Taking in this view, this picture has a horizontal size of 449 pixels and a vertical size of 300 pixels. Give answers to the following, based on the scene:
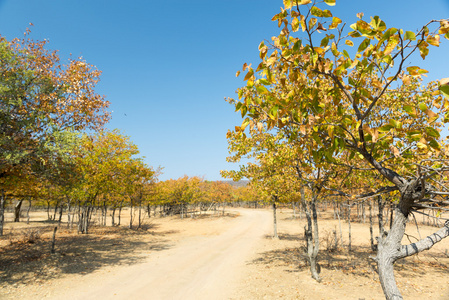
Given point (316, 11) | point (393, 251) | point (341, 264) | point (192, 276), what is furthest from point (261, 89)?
point (341, 264)

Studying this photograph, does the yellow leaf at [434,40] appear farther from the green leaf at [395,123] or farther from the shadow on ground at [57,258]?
the shadow on ground at [57,258]

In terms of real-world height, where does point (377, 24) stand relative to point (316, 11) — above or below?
below

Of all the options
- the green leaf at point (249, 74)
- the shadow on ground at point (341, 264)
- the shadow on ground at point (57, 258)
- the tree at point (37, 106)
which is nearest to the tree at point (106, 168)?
the shadow on ground at point (57, 258)

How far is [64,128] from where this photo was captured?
998cm

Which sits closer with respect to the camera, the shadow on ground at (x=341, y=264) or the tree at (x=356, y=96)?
the tree at (x=356, y=96)

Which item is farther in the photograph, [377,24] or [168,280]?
[168,280]

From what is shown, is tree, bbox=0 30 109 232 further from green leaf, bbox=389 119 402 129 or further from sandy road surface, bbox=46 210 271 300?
green leaf, bbox=389 119 402 129

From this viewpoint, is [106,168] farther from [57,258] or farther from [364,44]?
[364,44]

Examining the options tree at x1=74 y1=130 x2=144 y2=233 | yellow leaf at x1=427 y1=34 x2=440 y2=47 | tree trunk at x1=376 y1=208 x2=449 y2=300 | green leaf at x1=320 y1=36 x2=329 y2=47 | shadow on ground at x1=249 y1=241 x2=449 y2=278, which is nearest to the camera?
yellow leaf at x1=427 y1=34 x2=440 y2=47

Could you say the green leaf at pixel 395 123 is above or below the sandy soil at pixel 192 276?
above

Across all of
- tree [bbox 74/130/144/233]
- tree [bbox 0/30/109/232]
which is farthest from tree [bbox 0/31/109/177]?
tree [bbox 74/130/144/233]

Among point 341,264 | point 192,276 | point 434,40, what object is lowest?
point 192,276

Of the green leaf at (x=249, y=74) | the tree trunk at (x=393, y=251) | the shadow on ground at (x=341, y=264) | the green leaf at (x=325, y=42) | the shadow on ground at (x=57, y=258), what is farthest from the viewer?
the shadow on ground at (x=341, y=264)

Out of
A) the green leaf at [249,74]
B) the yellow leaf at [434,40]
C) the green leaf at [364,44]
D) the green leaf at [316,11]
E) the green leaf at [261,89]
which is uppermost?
the green leaf at [316,11]
